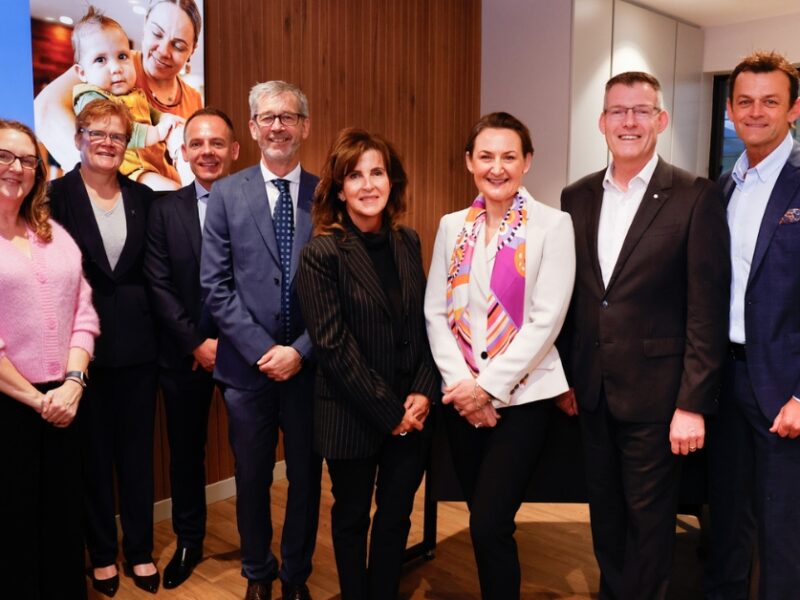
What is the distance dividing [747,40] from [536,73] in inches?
84.9

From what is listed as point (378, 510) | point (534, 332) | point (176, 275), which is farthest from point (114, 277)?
point (534, 332)

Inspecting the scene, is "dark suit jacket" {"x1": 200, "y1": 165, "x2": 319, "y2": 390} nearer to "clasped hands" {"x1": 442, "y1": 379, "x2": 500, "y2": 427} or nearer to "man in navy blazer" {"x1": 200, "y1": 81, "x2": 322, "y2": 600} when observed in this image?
"man in navy blazer" {"x1": 200, "y1": 81, "x2": 322, "y2": 600}

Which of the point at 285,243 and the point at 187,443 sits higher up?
the point at 285,243

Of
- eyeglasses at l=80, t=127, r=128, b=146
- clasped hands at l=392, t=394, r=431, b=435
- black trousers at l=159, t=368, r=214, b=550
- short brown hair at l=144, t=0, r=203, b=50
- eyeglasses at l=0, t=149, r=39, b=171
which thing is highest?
short brown hair at l=144, t=0, r=203, b=50

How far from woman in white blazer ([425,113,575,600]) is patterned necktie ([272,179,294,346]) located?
0.54m

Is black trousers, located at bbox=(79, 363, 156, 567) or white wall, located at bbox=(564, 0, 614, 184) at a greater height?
white wall, located at bbox=(564, 0, 614, 184)

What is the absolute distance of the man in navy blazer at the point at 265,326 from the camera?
93.4 inches

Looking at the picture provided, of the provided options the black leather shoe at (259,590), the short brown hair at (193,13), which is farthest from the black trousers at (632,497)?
the short brown hair at (193,13)

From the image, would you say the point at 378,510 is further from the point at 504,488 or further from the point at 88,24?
the point at 88,24

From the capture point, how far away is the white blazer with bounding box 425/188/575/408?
204 cm

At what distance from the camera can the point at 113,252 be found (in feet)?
8.45

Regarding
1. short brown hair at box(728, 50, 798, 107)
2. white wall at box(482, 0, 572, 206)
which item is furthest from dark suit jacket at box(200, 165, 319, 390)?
white wall at box(482, 0, 572, 206)

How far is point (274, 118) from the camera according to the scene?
2385mm

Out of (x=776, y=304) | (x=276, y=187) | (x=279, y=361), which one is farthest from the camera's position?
(x=276, y=187)
